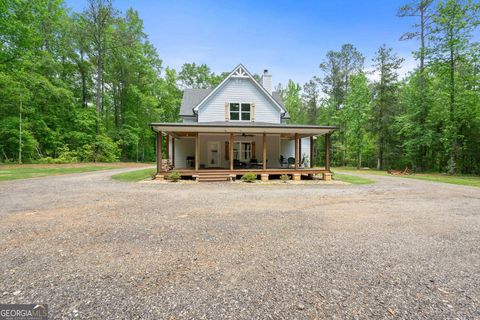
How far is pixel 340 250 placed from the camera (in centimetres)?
345

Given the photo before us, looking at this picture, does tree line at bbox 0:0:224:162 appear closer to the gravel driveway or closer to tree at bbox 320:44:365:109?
the gravel driveway

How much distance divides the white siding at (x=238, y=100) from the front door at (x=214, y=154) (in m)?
2.07

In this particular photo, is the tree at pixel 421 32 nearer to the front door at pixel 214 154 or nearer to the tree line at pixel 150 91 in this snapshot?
the tree line at pixel 150 91

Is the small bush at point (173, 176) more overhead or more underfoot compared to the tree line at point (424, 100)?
more underfoot

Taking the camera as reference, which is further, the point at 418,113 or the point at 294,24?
the point at 418,113

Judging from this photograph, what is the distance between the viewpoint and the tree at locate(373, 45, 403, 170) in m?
22.7

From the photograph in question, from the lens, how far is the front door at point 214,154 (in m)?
15.7

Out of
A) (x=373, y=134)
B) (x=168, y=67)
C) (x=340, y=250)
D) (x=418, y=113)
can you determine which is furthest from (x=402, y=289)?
(x=168, y=67)

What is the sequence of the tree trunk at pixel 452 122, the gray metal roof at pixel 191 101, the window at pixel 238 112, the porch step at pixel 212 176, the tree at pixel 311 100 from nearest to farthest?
the porch step at pixel 212 176
the window at pixel 238 112
the gray metal roof at pixel 191 101
the tree trunk at pixel 452 122
the tree at pixel 311 100

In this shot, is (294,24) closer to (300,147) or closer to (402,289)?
(300,147)

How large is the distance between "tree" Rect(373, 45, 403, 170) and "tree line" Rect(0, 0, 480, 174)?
0.10m

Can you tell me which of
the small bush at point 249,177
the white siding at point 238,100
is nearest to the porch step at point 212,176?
the small bush at point 249,177

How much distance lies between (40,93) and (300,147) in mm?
25328

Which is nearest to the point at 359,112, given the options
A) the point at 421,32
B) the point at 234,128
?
the point at 421,32
